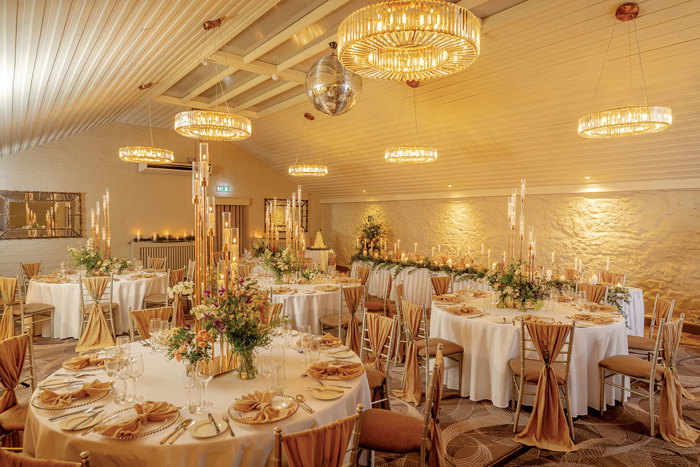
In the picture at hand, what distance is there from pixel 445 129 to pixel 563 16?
326 cm

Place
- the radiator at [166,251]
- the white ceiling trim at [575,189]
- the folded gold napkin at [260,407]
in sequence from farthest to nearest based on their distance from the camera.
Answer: the radiator at [166,251] < the white ceiling trim at [575,189] < the folded gold napkin at [260,407]

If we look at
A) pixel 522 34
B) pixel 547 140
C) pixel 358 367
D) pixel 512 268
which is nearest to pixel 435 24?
pixel 358 367

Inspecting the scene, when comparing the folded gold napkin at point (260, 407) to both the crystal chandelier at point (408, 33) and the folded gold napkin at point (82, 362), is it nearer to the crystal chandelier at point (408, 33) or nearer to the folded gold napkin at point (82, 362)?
the folded gold napkin at point (82, 362)

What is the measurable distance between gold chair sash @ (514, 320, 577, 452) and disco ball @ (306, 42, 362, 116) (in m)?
2.79

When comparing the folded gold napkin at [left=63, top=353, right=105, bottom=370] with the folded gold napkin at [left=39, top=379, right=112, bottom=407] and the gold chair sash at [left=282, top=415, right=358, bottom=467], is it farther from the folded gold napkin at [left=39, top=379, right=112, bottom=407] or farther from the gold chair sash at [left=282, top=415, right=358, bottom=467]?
the gold chair sash at [left=282, top=415, right=358, bottom=467]

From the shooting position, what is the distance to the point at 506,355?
399 centimetres

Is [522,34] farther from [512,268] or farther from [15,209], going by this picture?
[15,209]

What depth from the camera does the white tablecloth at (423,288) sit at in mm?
5840

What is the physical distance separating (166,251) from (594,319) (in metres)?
10.2

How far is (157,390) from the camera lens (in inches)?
95.6

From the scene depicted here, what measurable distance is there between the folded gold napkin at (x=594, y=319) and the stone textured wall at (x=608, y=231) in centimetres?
433

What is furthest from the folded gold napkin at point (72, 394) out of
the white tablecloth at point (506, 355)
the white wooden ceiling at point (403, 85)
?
the white tablecloth at point (506, 355)

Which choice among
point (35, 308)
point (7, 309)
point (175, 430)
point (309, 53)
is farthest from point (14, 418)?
point (309, 53)

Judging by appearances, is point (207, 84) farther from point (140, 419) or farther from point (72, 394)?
point (140, 419)
